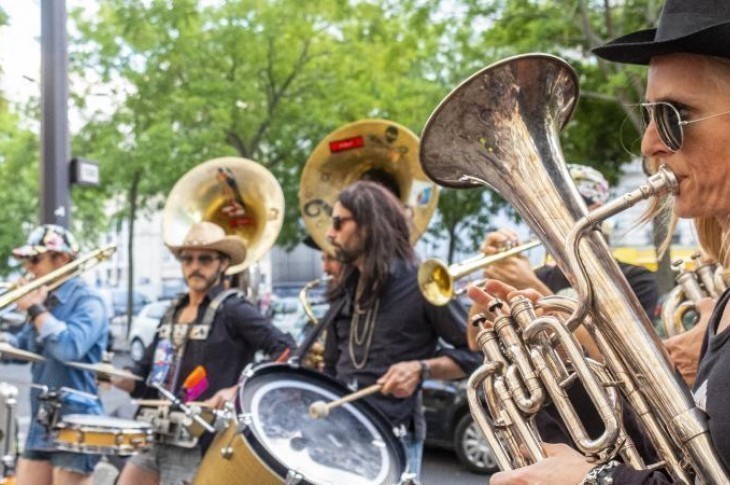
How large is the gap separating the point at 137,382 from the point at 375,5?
10.2m

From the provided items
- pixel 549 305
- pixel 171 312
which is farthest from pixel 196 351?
pixel 549 305

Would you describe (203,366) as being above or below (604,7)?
below

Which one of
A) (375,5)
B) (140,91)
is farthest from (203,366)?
(140,91)

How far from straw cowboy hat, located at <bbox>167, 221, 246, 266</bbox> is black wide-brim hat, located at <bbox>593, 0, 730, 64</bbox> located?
3495 millimetres

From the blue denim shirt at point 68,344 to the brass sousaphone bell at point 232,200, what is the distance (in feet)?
4.34

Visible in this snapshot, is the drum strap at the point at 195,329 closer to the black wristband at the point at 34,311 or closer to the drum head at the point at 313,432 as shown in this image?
the black wristband at the point at 34,311

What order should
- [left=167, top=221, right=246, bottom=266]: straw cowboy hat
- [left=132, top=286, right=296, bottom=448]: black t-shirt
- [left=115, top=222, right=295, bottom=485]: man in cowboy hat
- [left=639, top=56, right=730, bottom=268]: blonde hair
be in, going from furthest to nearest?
[left=167, top=221, right=246, bottom=266]: straw cowboy hat
[left=132, top=286, right=296, bottom=448]: black t-shirt
[left=115, top=222, right=295, bottom=485]: man in cowboy hat
[left=639, top=56, right=730, bottom=268]: blonde hair

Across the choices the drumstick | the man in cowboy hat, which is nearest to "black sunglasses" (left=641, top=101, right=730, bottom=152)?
the drumstick

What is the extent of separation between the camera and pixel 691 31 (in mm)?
1593

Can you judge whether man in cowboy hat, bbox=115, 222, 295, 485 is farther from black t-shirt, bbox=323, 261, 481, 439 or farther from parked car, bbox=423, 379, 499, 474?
parked car, bbox=423, 379, 499, 474

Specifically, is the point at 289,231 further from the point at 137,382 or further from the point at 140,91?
the point at 137,382

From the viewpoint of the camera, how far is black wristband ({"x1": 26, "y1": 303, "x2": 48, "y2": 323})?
4.81m

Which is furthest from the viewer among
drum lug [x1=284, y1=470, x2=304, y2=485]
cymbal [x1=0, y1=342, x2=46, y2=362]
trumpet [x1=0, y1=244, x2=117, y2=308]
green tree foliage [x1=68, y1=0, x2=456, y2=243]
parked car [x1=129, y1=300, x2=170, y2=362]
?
parked car [x1=129, y1=300, x2=170, y2=362]

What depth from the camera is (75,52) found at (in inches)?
605
